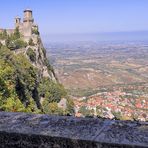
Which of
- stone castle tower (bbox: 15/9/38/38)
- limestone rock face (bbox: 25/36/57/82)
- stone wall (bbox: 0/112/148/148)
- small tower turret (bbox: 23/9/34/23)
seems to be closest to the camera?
stone wall (bbox: 0/112/148/148)

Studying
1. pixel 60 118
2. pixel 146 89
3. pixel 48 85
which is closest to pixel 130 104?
pixel 146 89

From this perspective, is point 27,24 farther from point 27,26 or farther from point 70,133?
point 70,133

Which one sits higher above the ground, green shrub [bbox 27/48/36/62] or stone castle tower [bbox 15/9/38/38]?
stone castle tower [bbox 15/9/38/38]

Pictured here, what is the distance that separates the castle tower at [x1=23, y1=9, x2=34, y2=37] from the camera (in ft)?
203

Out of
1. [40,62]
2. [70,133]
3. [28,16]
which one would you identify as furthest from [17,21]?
[70,133]

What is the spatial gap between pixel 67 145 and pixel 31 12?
66266mm

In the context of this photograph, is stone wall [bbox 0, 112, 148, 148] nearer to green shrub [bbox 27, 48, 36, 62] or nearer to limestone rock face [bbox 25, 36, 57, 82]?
green shrub [bbox 27, 48, 36, 62]

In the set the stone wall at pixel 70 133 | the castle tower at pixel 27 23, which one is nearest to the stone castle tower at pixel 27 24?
the castle tower at pixel 27 23

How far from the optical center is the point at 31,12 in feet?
221

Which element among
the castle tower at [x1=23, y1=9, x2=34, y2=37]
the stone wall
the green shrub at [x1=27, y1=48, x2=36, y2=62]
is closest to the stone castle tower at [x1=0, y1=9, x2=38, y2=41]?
the castle tower at [x1=23, y1=9, x2=34, y2=37]

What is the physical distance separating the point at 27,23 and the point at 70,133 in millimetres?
63569

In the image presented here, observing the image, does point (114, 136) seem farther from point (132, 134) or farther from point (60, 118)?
point (60, 118)

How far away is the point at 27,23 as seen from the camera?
6500 cm

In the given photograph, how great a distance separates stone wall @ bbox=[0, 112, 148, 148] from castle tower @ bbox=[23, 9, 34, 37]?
58.9m
